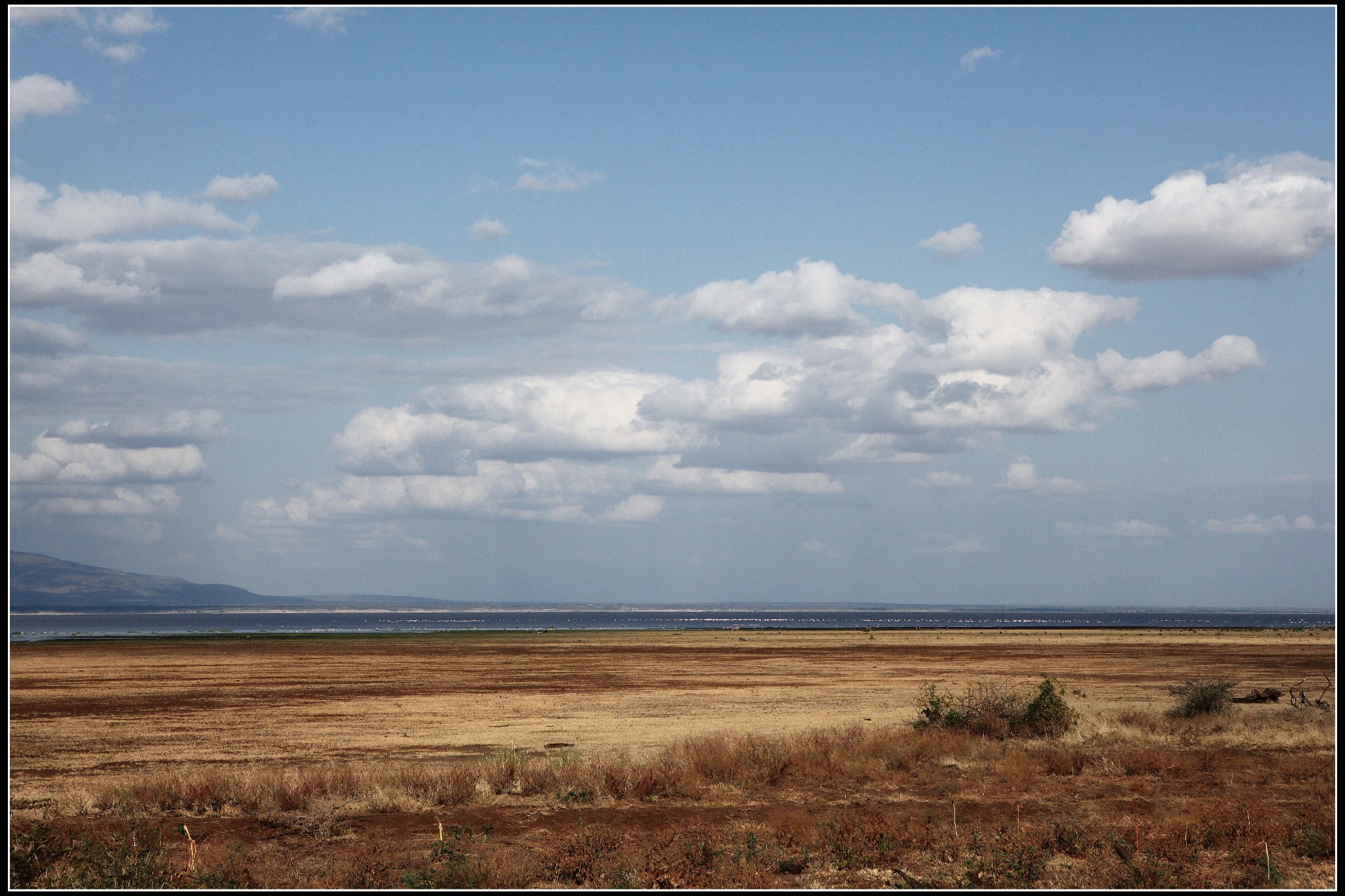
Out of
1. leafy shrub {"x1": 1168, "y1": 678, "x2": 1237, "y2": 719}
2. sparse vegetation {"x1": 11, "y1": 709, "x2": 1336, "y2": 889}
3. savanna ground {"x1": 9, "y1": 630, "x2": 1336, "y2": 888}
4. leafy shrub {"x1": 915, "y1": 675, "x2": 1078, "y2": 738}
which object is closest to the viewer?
sparse vegetation {"x1": 11, "y1": 709, "x2": 1336, "y2": 889}

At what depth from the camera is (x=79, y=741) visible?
28.9 metres

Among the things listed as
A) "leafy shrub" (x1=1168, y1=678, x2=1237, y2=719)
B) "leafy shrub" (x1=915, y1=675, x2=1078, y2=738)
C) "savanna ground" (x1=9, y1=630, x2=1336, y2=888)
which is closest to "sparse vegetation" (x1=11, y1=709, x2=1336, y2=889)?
"savanna ground" (x1=9, y1=630, x2=1336, y2=888)

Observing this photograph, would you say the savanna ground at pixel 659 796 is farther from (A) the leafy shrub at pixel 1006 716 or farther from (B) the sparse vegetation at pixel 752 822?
(A) the leafy shrub at pixel 1006 716

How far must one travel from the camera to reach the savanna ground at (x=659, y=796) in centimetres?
1291

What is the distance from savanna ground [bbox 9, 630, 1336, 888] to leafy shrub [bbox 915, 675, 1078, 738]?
24.4 inches

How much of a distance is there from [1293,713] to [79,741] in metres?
32.9

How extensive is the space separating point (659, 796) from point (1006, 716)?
34.4 ft

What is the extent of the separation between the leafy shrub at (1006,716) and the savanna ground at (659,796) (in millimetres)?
619

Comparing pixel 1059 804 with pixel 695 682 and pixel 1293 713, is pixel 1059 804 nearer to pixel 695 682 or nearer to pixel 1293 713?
pixel 1293 713

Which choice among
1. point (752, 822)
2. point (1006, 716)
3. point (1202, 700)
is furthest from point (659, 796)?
point (1202, 700)

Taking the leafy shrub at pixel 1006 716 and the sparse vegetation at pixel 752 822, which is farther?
the leafy shrub at pixel 1006 716

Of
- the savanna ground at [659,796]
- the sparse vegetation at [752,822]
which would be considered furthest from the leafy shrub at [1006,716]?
the sparse vegetation at [752,822]

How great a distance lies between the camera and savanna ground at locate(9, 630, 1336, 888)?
12906 mm

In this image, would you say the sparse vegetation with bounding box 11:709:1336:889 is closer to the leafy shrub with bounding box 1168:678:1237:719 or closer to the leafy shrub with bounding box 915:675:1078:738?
the leafy shrub with bounding box 915:675:1078:738
